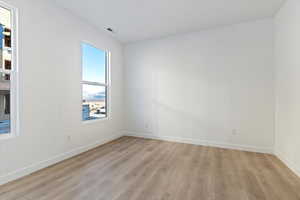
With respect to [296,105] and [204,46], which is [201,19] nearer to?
[204,46]

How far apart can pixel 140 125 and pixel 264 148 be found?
3125 mm

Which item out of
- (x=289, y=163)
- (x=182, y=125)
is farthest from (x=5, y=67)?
(x=289, y=163)

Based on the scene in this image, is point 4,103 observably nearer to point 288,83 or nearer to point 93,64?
point 93,64

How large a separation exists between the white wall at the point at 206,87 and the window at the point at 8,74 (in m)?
2.87

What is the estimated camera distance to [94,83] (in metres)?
3.74

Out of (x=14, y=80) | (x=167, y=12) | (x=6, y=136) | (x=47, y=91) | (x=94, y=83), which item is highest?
(x=167, y=12)

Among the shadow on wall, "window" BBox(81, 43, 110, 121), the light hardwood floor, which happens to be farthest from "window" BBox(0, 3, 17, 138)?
the shadow on wall

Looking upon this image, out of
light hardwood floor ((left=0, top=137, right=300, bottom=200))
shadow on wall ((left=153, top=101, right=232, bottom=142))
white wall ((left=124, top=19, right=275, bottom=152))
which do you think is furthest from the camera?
shadow on wall ((left=153, top=101, right=232, bottom=142))

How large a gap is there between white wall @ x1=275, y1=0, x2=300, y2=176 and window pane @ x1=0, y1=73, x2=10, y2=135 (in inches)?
174

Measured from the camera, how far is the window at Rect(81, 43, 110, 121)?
3476mm

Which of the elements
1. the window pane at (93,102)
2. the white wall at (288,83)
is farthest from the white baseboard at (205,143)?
the window pane at (93,102)

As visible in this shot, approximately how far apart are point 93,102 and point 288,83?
409 cm

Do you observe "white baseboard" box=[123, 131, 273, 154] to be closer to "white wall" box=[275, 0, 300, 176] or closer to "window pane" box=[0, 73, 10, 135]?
"white wall" box=[275, 0, 300, 176]

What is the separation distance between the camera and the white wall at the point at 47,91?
2240 mm
